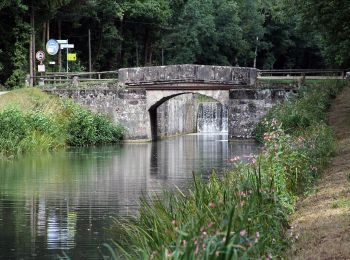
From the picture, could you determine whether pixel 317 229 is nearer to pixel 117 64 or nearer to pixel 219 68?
pixel 219 68

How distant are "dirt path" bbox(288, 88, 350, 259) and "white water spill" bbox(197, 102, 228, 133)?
43.7m

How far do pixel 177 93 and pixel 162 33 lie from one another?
21927 mm

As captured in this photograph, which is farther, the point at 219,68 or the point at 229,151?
the point at 219,68

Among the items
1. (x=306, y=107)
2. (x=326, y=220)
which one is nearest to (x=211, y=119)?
(x=306, y=107)

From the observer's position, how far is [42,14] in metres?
48.0

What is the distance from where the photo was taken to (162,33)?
6531 centimetres

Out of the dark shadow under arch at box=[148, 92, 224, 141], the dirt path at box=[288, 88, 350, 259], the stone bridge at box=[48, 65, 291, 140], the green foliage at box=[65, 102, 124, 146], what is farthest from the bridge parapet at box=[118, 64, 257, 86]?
the dirt path at box=[288, 88, 350, 259]

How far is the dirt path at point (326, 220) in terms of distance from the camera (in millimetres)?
9078

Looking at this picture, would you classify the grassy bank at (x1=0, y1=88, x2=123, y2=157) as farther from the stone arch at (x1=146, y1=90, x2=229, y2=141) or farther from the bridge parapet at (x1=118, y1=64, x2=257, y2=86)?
the bridge parapet at (x1=118, y1=64, x2=257, y2=86)

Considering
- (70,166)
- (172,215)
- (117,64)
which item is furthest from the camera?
(117,64)

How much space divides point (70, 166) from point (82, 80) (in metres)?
18.1

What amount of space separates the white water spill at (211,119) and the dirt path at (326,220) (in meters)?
43.7

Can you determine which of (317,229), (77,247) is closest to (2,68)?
(77,247)

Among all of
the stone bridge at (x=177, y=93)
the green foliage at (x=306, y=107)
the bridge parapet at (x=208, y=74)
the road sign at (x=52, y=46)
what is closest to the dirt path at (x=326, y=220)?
the green foliage at (x=306, y=107)
